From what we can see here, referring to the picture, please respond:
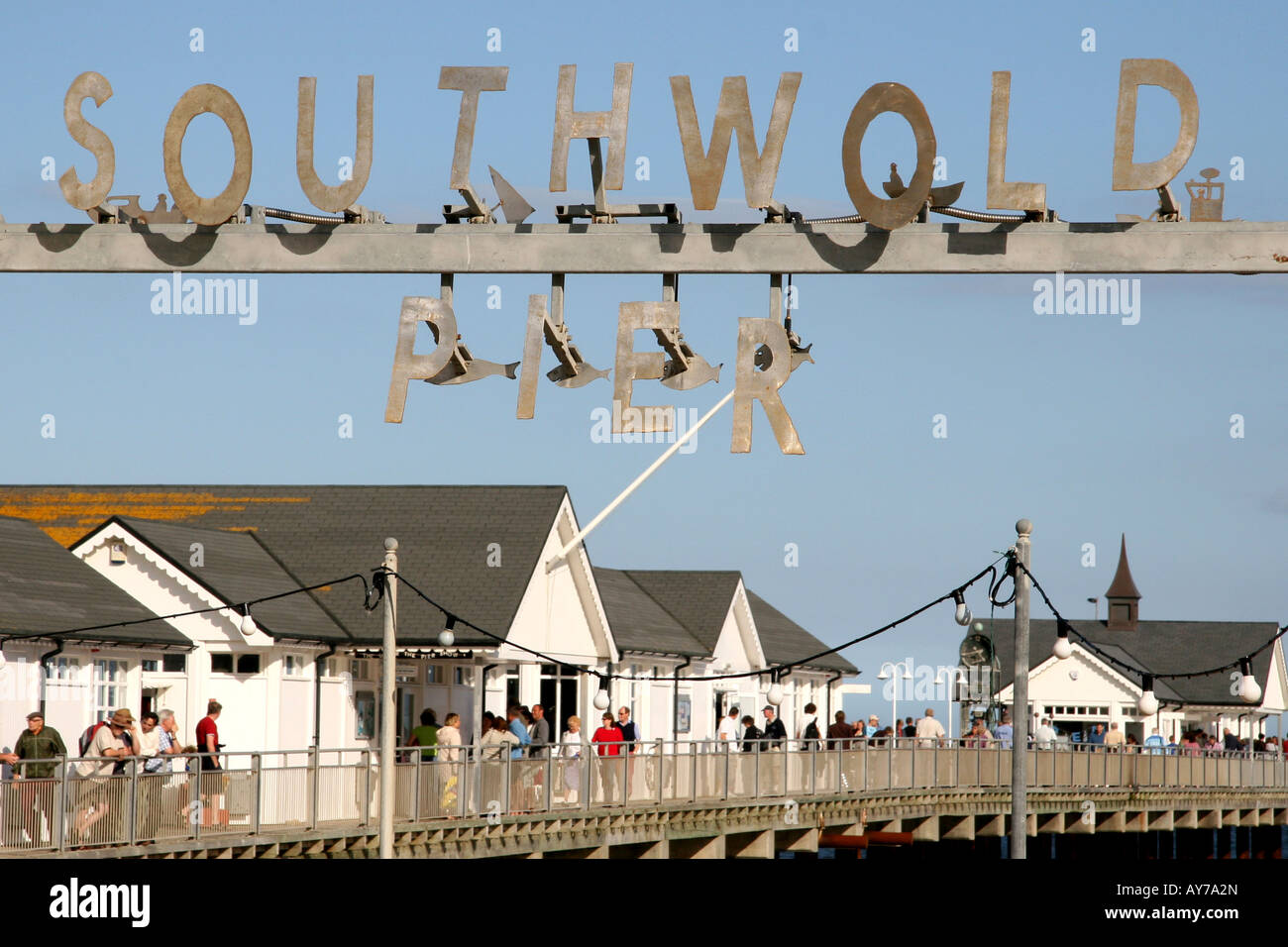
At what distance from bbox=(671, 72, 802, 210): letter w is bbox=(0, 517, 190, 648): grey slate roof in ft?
64.9

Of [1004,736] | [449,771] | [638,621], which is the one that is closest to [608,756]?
[449,771]

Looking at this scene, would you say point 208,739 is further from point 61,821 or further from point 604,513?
point 604,513

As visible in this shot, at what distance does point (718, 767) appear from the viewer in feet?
100

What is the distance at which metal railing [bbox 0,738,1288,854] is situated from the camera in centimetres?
1938

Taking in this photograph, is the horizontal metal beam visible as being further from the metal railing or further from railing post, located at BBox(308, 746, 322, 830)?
railing post, located at BBox(308, 746, 322, 830)

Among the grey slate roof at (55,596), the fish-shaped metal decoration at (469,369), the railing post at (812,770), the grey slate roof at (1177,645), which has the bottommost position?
the grey slate roof at (1177,645)

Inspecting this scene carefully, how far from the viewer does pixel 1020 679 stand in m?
27.5

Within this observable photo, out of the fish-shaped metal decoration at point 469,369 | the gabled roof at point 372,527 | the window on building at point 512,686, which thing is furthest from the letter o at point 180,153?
the window on building at point 512,686

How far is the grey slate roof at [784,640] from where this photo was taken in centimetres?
5812

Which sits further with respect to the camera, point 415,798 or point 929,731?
→ point 929,731

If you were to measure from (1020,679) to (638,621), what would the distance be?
70.5ft

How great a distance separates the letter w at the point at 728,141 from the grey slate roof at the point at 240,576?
24.9m

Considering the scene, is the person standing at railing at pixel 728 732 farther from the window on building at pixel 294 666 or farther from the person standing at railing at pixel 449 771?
the person standing at railing at pixel 449 771
